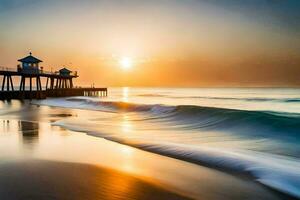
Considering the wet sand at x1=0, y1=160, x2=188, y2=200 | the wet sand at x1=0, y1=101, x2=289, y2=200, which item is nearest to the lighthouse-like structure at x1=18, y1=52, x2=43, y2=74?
the wet sand at x1=0, y1=101, x2=289, y2=200

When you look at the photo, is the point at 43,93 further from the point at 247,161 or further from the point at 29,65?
the point at 247,161

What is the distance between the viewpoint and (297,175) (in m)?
8.07

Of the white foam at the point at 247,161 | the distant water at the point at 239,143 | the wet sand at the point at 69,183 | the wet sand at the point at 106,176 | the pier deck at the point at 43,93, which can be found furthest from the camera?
the pier deck at the point at 43,93

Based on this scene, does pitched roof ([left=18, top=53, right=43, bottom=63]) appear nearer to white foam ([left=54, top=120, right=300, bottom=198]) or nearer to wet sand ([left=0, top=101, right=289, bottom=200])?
wet sand ([left=0, top=101, right=289, bottom=200])

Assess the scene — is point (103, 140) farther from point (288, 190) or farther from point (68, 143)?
point (288, 190)

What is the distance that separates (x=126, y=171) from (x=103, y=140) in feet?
18.0

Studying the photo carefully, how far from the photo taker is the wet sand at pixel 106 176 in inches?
266

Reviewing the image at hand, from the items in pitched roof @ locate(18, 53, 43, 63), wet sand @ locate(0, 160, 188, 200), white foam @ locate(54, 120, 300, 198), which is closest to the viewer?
wet sand @ locate(0, 160, 188, 200)

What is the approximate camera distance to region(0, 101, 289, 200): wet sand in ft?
22.2

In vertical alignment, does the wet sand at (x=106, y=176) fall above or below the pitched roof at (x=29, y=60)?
below

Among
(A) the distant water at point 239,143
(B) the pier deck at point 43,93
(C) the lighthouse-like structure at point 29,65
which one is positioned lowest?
(A) the distant water at point 239,143

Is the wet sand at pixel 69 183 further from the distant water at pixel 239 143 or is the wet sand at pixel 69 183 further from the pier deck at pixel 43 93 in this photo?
the pier deck at pixel 43 93

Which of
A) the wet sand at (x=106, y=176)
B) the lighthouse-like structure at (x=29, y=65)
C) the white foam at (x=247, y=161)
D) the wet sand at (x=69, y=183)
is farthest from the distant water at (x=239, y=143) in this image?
the lighthouse-like structure at (x=29, y=65)

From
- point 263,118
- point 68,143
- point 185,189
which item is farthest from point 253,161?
point 263,118
